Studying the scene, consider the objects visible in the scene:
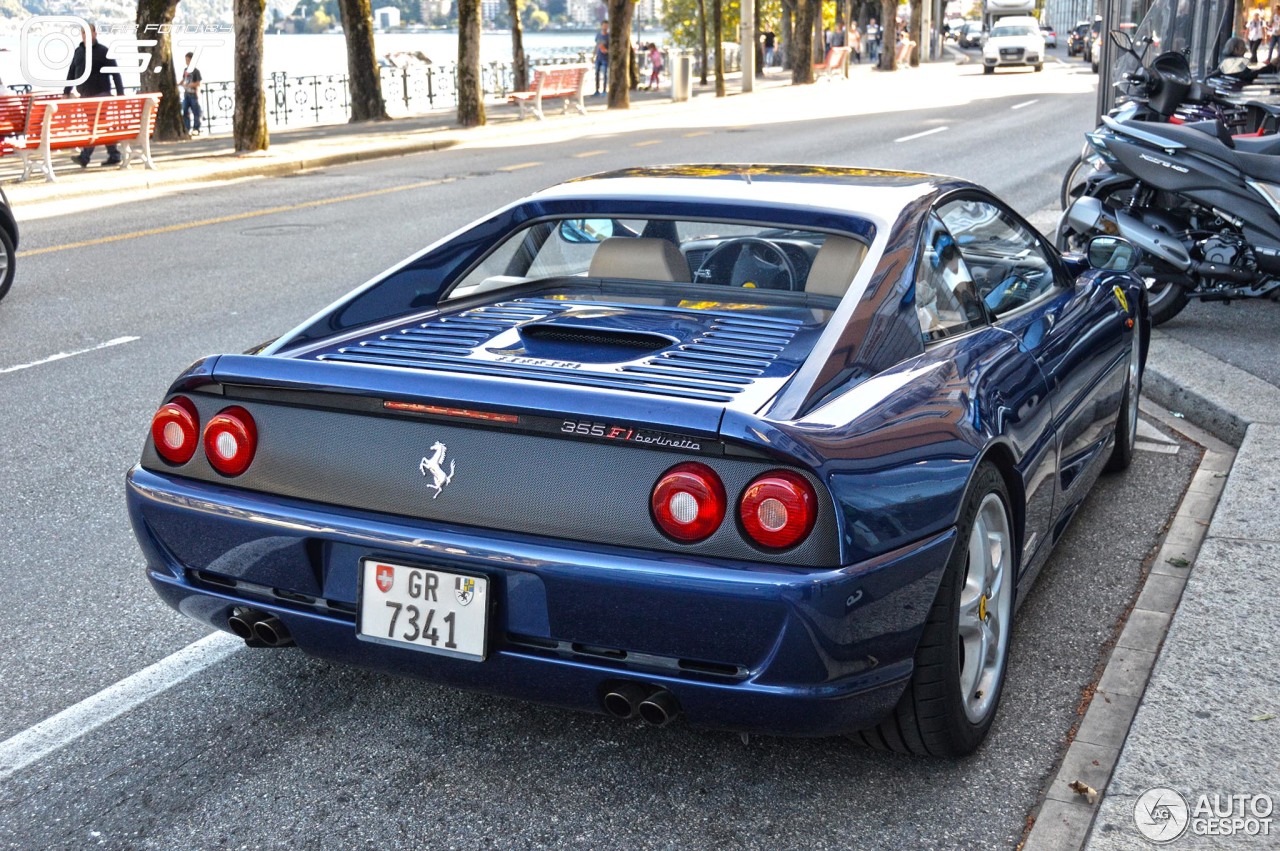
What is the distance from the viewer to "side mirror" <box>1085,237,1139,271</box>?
525cm

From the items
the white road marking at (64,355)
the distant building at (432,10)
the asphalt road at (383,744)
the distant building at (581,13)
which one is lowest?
the asphalt road at (383,744)

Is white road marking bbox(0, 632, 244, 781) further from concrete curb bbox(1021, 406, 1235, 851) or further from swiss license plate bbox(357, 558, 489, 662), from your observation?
concrete curb bbox(1021, 406, 1235, 851)

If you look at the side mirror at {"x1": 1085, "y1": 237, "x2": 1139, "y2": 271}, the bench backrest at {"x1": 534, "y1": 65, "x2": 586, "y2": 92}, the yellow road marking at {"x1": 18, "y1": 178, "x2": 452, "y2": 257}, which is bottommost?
the yellow road marking at {"x1": 18, "y1": 178, "x2": 452, "y2": 257}

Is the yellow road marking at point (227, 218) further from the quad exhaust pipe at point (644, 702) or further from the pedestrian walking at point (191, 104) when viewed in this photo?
the pedestrian walking at point (191, 104)

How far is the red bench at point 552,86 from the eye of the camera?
29.4 metres

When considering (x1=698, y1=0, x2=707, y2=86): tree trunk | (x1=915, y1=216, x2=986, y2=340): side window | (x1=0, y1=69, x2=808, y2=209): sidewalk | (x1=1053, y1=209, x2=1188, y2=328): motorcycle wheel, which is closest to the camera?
(x1=915, y1=216, x2=986, y2=340): side window

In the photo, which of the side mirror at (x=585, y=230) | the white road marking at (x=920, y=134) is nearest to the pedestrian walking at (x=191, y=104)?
the white road marking at (x=920, y=134)

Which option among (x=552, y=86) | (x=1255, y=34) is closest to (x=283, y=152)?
(x=552, y=86)

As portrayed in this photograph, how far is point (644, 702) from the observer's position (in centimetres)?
299

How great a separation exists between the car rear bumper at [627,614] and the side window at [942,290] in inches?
29.0

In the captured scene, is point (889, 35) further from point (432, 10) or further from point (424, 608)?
point (424, 608)

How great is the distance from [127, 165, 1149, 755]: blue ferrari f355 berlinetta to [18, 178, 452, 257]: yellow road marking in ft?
31.7

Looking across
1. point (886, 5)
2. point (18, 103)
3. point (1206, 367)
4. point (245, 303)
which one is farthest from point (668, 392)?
point (886, 5)

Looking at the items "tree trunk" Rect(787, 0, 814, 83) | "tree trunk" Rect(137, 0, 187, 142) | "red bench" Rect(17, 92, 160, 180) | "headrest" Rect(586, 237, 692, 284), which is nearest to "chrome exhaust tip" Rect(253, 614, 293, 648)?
"headrest" Rect(586, 237, 692, 284)
